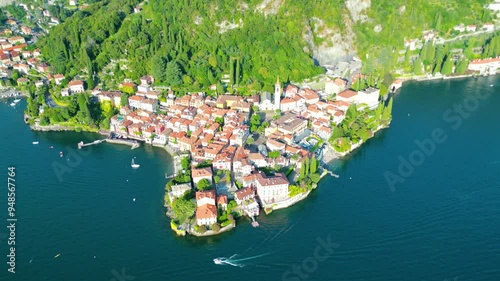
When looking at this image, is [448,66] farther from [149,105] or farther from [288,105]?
[149,105]

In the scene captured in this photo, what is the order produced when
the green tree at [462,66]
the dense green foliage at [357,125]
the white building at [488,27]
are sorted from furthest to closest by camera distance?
1. the white building at [488,27]
2. the green tree at [462,66]
3. the dense green foliage at [357,125]

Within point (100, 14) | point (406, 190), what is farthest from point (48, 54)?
point (406, 190)

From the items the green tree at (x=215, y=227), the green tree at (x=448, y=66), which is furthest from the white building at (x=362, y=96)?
the green tree at (x=215, y=227)

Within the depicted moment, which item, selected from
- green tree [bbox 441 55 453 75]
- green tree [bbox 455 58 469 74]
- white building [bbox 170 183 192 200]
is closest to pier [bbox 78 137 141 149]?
white building [bbox 170 183 192 200]

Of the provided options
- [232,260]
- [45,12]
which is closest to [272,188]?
[232,260]

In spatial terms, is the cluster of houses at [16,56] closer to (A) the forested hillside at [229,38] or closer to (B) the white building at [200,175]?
(A) the forested hillside at [229,38]

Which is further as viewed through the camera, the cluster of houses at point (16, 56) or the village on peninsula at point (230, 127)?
the cluster of houses at point (16, 56)

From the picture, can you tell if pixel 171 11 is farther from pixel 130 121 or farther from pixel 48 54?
pixel 130 121
